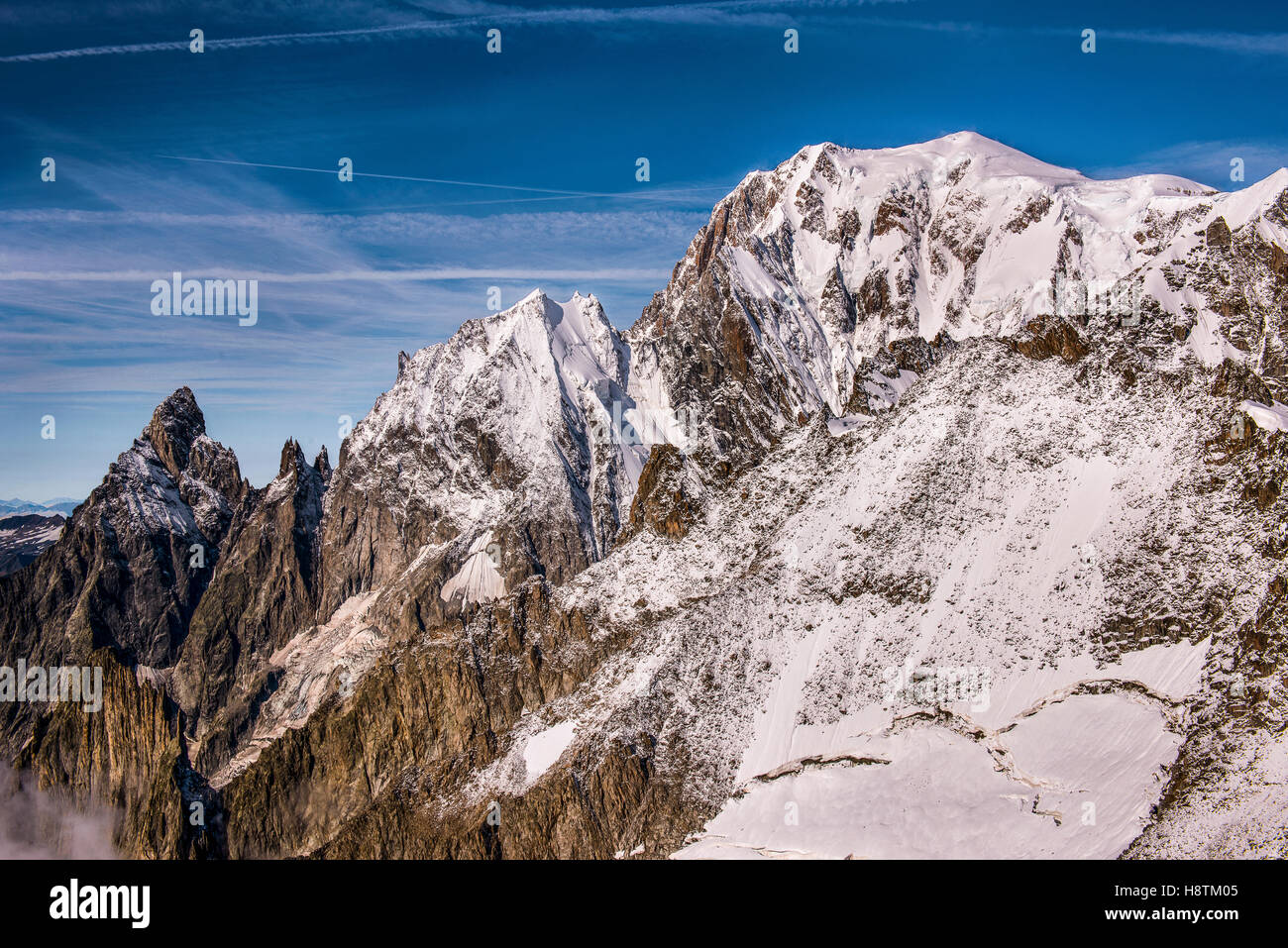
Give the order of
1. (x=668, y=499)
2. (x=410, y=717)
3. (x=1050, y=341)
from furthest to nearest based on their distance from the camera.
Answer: (x=668, y=499) < (x=1050, y=341) < (x=410, y=717)

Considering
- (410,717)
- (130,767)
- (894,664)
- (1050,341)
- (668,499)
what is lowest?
(410,717)

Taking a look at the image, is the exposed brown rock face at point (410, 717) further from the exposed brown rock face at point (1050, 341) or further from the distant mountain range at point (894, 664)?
the exposed brown rock face at point (1050, 341)

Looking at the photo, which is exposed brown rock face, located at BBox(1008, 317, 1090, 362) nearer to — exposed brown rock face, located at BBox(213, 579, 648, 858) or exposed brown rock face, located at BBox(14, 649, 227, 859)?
exposed brown rock face, located at BBox(213, 579, 648, 858)

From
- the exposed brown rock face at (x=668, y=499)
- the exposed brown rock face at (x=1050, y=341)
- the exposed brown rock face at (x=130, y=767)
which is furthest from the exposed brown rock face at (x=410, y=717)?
the exposed brown rock face at (x=1050, y=341)

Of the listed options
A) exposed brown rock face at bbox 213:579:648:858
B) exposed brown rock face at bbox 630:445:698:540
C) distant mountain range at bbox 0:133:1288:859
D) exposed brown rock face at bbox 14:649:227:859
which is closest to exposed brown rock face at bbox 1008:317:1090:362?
distant mountain range at bbox 0:133:1288:859

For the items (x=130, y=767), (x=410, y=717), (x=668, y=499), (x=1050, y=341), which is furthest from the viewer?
(x=668, y=499)

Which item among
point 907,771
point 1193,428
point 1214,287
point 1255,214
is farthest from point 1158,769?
point 1255,214

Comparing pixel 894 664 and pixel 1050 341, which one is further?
pixel 1050 341

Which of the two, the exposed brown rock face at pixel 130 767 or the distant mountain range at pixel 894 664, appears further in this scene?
the distant mountain range at pixel 894 664

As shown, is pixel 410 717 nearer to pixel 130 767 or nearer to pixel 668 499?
pixel 130 767

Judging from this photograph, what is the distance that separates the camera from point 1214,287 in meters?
160

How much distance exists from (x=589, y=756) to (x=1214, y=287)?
131264mm

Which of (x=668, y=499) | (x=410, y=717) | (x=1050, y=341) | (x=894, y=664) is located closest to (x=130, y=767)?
(x=410, y=717)

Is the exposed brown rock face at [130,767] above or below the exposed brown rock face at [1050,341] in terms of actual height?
below
